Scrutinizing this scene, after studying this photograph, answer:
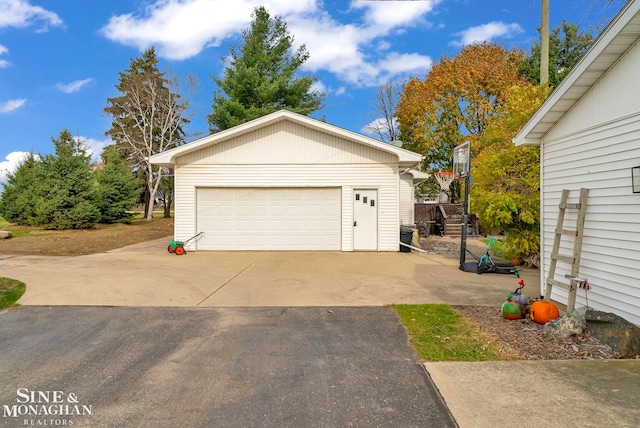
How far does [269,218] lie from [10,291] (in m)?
7.13

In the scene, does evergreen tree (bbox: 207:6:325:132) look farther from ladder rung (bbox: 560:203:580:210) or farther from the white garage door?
ladder rung (bbox: 560:203:580:210)

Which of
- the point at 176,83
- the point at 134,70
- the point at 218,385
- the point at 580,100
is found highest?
the point at 134,70

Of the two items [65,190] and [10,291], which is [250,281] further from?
[65,190]

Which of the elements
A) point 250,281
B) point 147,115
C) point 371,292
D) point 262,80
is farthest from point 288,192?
point 147,115

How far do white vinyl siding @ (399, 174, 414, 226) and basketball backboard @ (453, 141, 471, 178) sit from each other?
7582 millimetres

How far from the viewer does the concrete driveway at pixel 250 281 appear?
6070mm

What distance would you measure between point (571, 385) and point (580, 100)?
414 cm

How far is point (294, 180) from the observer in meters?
12.2

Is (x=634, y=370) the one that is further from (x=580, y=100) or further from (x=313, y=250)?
(x=313, y=250)

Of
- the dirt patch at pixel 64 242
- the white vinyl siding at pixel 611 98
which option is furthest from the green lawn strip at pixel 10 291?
the white vinyl siding at pixel 611 98

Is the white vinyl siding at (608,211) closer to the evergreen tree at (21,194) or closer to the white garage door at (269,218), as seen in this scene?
the white garage door at (269,218)

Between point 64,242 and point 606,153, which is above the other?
point 606,153

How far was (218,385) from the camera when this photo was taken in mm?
3260

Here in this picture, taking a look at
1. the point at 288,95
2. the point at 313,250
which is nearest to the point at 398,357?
the point at 313,250
